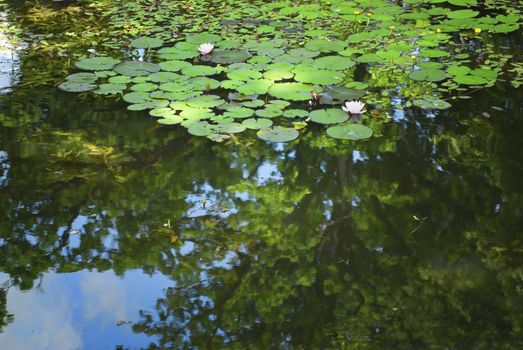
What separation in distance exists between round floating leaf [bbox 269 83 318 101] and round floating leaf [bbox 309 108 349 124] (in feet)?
0.55

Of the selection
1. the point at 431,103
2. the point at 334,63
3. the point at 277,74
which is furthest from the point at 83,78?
the point at 431,103

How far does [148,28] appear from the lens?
15.9 feet

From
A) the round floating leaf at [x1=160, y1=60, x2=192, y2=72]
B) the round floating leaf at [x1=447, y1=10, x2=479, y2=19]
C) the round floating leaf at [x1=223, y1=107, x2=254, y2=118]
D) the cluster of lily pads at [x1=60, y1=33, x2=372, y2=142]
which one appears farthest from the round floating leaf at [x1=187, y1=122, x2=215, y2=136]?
the round floating leaf at [x1=447, y1=10, x2=479, y2=19]

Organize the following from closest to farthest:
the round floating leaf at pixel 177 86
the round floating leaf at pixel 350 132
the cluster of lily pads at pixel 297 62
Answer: the round floating leaf at pixel 350 132 < the cluster of lily pads at pixel 297 62 < the round floating leaf at pixel 177 86

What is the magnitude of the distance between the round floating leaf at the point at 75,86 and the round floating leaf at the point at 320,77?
46.0 inches

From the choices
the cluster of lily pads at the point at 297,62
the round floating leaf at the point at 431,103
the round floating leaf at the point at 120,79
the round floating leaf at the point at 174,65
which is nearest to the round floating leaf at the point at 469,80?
the cluster of lily pads at the point at 297,62

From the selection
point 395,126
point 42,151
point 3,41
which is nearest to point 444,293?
point 395,126

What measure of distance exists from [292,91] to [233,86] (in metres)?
0.33

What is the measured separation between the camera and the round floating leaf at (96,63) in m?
4.09

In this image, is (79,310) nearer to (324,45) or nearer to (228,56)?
(228,56)

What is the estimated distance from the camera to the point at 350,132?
3285mm

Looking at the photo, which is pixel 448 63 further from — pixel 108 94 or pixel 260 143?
pixel 108 94

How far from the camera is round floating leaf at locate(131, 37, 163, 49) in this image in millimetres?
4430

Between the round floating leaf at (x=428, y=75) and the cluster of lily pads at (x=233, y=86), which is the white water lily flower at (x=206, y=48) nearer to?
the cluster of lily pads at (x=233, y=86)
